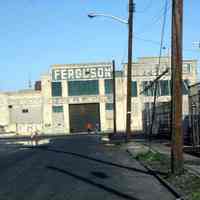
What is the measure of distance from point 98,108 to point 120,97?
4.31 meters

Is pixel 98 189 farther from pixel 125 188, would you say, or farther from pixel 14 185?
pixel 14 185

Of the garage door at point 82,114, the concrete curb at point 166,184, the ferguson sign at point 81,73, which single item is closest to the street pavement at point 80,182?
the concrete curb at point 166,184

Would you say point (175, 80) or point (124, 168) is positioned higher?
point (175, 80)

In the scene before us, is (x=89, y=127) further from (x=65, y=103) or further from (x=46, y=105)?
(x=46, y=105)

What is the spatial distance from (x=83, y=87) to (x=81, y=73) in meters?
2.36

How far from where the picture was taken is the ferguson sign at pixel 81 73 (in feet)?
316

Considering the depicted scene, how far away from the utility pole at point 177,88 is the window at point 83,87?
79.5 m

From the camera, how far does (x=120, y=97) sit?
9538 cm

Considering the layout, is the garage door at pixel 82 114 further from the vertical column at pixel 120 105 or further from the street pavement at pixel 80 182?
the street pavement at pixel 80 182

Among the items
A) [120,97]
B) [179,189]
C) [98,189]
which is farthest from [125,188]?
[120,97]

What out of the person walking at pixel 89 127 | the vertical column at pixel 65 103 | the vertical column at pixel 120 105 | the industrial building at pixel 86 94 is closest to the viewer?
the person walking at pixel 89 127

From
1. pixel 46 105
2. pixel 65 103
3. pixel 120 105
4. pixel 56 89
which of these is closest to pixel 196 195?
pixel 120 105

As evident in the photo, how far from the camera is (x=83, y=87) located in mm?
96562

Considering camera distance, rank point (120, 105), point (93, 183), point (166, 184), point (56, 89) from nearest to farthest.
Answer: point (166, 184) → point (93, 183) → point (120, 105) → point (56, 89)
